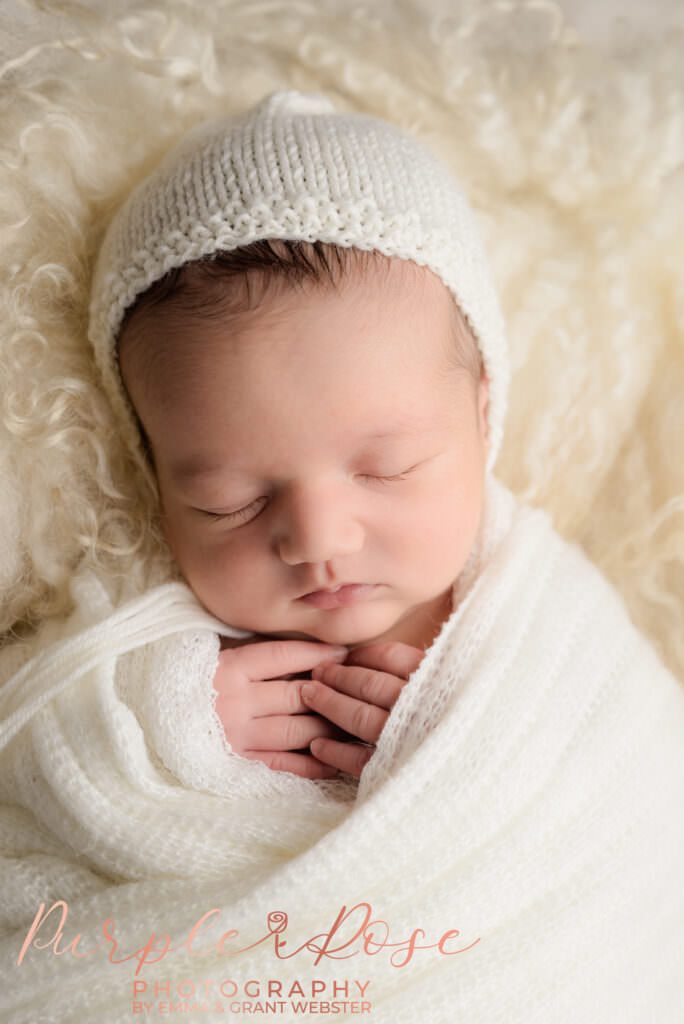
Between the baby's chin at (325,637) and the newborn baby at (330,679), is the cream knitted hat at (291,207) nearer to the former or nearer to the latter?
the newborn baby at (330,679)

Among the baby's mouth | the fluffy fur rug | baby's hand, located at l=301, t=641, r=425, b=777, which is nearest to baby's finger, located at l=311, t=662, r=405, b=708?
baby's hand, located at l=301, t=641, r=425, b=777

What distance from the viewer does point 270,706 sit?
141 cm

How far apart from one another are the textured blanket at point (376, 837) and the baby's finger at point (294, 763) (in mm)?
26

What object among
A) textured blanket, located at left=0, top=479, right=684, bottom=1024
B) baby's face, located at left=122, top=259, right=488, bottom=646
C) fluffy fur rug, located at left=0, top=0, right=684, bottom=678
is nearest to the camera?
textured blanket, located at left=0, top=479, right=684, bottom=1024

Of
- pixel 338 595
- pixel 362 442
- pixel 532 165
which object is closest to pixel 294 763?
pixel 338 595

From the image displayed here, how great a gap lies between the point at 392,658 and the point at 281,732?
0.67 feet

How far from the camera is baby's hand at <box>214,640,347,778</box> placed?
138 cm

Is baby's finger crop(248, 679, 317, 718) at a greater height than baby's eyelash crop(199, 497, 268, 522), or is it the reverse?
baby's eyelash crop(199, 497, 268, 522)

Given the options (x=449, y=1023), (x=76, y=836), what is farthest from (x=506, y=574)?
(x=76, y=836)

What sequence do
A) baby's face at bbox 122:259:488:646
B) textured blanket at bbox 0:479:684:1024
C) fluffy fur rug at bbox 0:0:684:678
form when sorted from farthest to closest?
fluffy fur rug at bbox 0:0:684:678 → baby's face at bbox 122:259:488:646 → textured blanket at bbox 0:479:684:1024

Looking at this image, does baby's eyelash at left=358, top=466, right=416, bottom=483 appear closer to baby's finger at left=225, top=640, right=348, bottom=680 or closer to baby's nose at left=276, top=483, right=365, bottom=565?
baby's nose at left=276, top=483, right=365, bottom=565

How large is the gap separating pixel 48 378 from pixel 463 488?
71cm

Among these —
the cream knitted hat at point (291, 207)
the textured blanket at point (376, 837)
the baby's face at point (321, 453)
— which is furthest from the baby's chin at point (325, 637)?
the cream knitted hat at point (291, 207)

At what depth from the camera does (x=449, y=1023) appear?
1.12m
